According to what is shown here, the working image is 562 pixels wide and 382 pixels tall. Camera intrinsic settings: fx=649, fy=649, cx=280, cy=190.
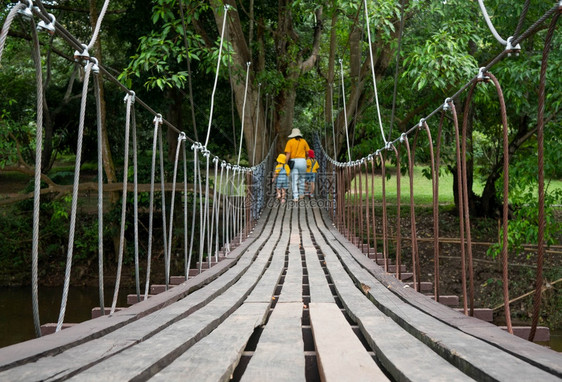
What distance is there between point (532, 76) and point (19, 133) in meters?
5.82

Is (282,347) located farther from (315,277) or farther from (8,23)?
(315,277)

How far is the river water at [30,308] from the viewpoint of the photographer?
786 cm

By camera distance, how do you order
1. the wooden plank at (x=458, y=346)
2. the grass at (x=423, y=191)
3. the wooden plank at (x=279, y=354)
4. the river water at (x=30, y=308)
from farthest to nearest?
the grass at (x=423, y=191)
the river water at (x=30, y=308)
the wooden plank at (x=279, y=354)
the wooden plank at (x=458, y=346)

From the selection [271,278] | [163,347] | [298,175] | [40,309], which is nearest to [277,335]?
[163,347]

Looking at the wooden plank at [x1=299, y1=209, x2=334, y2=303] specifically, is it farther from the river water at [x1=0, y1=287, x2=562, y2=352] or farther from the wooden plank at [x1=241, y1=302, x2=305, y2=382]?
the river water at [x1=0, y1=287, x2=562, y2=352]

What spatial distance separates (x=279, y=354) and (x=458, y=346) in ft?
1.17

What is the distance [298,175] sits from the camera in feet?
26.1

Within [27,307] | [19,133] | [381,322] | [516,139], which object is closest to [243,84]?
[19,133]

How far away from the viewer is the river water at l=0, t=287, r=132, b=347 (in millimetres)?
7855

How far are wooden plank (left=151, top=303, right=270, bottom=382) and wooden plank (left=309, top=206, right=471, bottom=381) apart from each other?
0.92ft

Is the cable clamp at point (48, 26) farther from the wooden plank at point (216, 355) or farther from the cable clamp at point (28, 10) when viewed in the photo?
the wooden plank at point (216, 355)

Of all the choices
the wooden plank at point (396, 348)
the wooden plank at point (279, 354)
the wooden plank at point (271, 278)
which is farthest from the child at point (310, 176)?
the wooden plank at point (279, 354)

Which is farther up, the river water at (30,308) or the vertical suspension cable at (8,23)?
the vertical suspension cable at (8,23)

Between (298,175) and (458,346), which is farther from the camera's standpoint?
(298,175)
